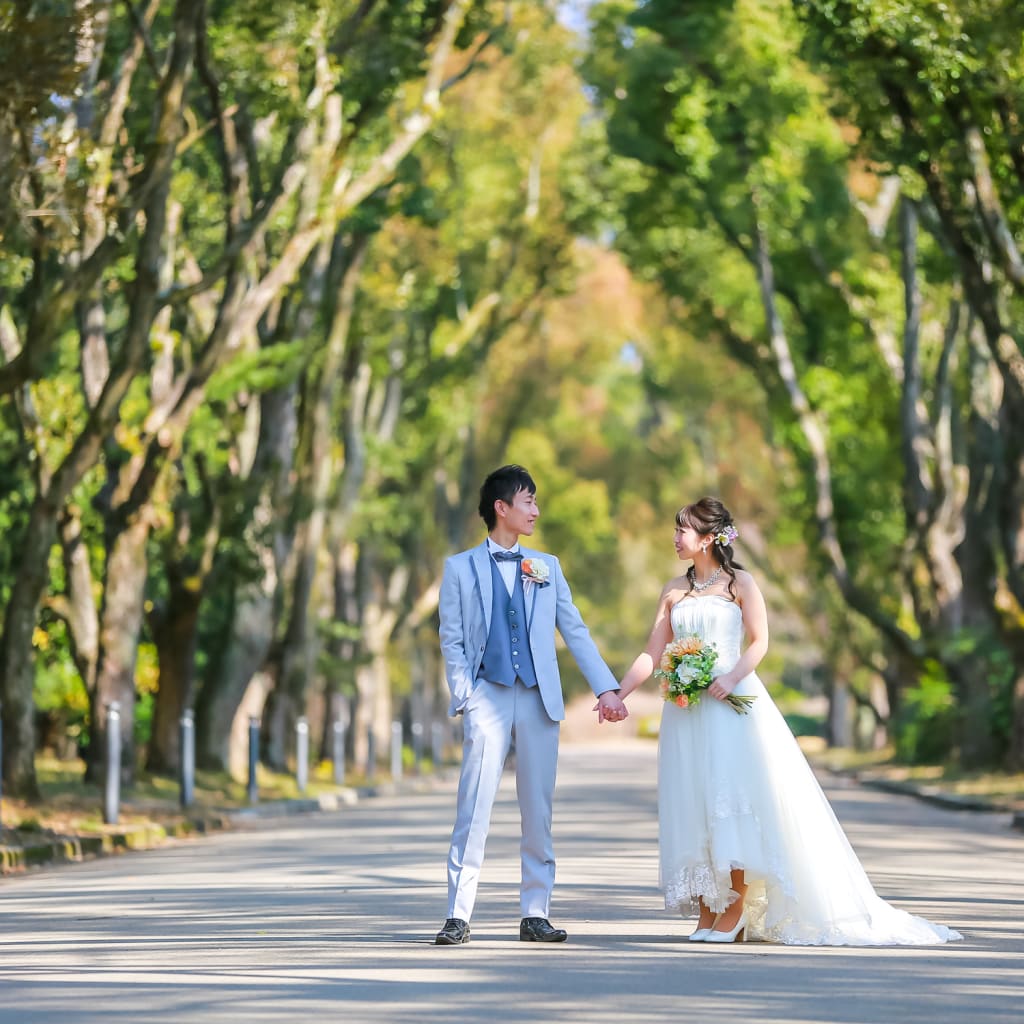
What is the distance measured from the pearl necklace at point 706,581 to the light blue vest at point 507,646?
103 centimetres

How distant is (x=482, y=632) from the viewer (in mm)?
10297

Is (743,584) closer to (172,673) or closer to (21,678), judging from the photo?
(21,678)

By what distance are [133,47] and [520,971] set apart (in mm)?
14515

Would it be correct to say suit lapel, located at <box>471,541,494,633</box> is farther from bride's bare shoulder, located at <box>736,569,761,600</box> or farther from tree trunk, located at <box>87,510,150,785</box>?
tree trunk, located at <box>87,510,150,785</box>

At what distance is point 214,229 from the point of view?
31.3m

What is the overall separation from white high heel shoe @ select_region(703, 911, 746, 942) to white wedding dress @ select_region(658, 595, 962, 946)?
3.9 inches

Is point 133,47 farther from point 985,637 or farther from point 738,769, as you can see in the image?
point 985,637

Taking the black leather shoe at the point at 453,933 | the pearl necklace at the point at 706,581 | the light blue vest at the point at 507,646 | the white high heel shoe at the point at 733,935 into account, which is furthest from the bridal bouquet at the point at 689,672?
the black leather shoe at the point at 453,933

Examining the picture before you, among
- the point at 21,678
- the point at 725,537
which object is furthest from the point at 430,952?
the point at 21,678

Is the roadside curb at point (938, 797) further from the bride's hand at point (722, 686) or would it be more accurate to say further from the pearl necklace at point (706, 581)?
the bride's hand at point (722, 686)

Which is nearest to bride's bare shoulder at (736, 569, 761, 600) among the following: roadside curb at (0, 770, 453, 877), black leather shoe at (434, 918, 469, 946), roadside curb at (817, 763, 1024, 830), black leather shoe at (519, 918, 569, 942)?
black leather shoe at (519, 918, 569, 942)

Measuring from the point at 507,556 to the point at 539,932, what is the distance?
1.73 m

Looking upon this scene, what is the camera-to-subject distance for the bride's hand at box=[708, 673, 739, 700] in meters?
10.6

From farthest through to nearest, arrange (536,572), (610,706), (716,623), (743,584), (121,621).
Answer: (121,621) → (743,584) → (716,623) → (536,572) → (610,706)
